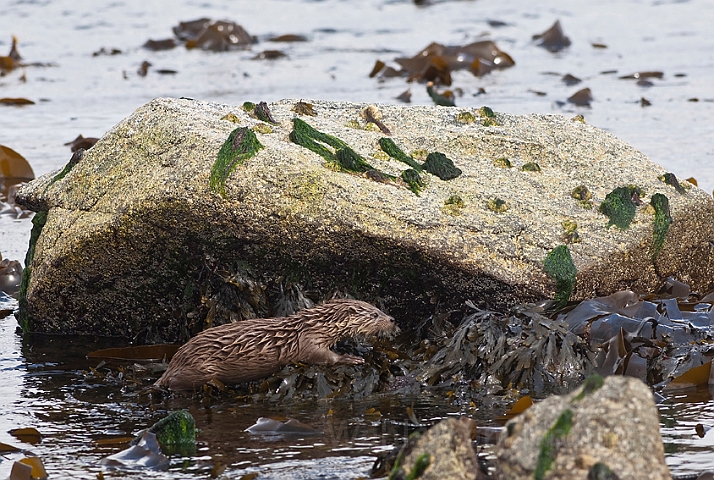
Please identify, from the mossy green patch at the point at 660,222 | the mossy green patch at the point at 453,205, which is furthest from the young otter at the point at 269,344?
the mossy green patch at the point at 660,222

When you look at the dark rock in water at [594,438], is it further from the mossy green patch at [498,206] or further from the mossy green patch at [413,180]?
the mossy green patch at [413,180]

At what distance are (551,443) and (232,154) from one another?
10.2 ft

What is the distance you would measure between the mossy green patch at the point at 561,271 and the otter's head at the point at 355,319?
970 mm

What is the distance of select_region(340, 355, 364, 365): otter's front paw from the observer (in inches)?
227

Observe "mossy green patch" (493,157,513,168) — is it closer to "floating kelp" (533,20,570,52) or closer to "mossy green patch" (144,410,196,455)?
"mossy green patch" (144,410,196,455)

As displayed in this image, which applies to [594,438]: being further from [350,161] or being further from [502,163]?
[502,163]

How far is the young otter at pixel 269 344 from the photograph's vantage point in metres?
5.59

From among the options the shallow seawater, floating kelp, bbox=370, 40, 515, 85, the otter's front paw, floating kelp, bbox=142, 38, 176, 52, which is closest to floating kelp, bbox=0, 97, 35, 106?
the shallow seawater

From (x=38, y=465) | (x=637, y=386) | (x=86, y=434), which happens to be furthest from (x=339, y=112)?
(x=637, y=386)

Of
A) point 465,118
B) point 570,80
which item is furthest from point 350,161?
point 570,80

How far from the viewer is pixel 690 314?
6.14m

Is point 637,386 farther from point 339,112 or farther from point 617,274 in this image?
point 339,112

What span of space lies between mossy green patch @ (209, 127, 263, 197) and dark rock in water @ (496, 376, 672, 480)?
9.35 ft

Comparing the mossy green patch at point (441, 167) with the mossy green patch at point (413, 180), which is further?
the mossy green patch at point (441, 167)
